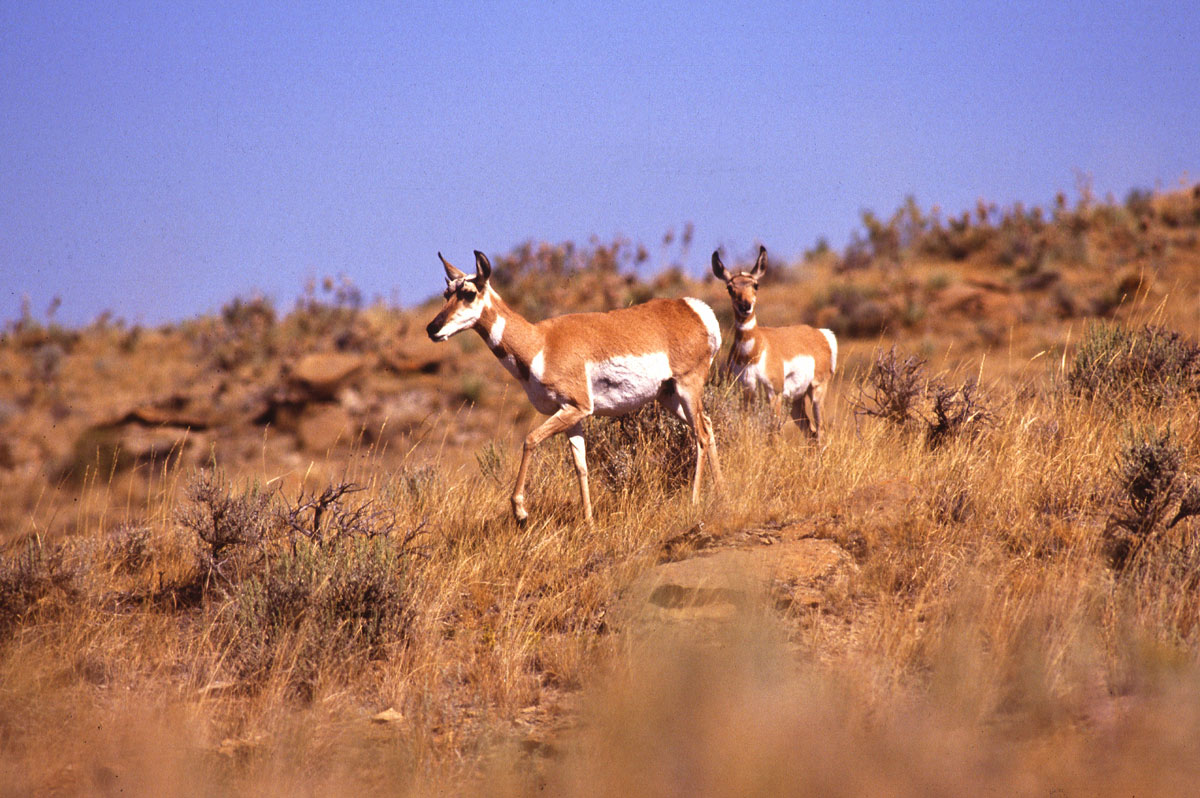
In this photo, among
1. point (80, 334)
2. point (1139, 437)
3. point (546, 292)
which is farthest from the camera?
point (80, 334)

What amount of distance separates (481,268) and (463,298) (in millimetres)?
258

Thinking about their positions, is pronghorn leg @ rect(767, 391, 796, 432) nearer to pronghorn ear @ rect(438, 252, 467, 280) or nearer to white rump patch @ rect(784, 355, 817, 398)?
white rump patch @ rect(784, 355, 817, 398)

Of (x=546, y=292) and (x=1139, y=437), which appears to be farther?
(x=546, y=292)

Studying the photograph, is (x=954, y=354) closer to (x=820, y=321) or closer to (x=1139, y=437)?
(x=820, y=321)

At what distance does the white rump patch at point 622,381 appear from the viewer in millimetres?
7512

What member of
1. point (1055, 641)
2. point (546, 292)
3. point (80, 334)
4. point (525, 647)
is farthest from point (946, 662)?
point (80, 334)

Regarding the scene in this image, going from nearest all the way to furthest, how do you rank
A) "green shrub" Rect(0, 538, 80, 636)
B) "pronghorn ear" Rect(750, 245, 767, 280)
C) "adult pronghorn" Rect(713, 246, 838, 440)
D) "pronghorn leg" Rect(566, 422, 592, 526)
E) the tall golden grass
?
the tall golden grass
"green shrub" Rect(0, 538, 80, 636)
"pronghorn leg" Rect(566, 422, 592, 526)
"pronghorn ear" Rect(750, 245, 767, 280)
"adult pronghorn" Rect(713, 246, 838, 440)

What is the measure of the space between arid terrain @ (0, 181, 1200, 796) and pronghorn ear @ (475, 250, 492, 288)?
1787 millimetres

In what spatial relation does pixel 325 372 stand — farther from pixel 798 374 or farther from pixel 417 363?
pixel 798 374

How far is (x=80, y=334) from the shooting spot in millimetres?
34875

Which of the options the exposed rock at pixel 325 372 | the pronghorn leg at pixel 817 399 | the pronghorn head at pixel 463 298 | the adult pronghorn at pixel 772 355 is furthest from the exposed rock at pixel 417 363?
the pronghorn head at pixel 463 298

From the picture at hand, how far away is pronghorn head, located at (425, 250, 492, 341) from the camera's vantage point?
743 centimetres

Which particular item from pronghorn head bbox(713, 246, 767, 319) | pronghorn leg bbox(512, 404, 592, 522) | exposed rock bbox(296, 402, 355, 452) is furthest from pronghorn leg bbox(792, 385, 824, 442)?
exposed rock bbox(296, 402, 355, 452)

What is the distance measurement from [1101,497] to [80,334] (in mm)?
35020
